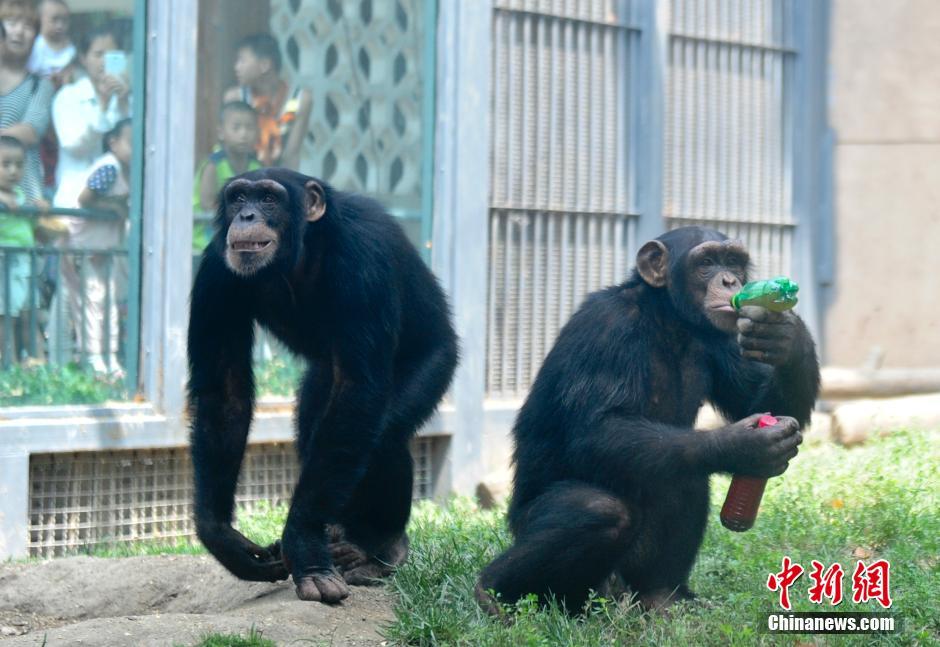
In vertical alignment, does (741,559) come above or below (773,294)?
below

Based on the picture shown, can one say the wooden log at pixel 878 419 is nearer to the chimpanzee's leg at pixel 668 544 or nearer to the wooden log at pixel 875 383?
the wooden log at pixel 875 383

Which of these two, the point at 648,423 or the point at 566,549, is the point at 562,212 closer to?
the point at 648,423

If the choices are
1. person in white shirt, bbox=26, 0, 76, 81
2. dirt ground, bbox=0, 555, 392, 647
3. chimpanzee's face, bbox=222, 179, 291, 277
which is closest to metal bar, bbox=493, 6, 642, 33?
person in white shirt, bbox=26, 0, 76, 81

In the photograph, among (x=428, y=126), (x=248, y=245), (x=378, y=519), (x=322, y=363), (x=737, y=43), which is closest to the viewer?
(x=248, y=245)

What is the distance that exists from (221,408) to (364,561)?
0.93 metres

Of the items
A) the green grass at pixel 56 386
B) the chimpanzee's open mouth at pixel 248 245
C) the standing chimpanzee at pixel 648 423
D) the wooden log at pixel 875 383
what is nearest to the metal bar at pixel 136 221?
the green grass at pixel 56 386

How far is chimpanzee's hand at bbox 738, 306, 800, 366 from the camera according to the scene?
531 centimetres

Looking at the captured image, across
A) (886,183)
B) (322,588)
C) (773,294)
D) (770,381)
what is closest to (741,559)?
(770,381)

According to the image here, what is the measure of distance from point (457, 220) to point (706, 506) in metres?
4.63

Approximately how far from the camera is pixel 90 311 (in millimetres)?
8430

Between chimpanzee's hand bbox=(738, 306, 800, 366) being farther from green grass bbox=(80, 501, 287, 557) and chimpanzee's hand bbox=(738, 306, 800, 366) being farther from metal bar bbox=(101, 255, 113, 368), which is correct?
metal bar bbox=(101, 255, 113, 368)

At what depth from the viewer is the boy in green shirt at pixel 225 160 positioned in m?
8.87

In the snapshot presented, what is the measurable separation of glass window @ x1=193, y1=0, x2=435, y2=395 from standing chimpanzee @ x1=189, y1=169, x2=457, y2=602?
9.47ft

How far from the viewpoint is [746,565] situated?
20.1 ft
